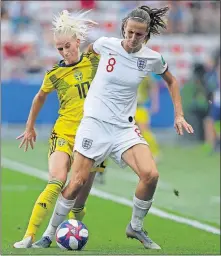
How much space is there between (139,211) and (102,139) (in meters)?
0.83

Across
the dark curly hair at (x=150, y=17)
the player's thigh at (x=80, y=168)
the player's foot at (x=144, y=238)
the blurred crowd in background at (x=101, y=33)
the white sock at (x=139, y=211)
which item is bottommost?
the blurred crowd in background at (x=101, y=33)

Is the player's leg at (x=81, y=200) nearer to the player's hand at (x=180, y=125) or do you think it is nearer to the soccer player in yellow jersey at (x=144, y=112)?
the player's hand at (x=180, y=125)

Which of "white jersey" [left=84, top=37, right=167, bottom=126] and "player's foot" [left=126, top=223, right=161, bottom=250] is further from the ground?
"white jersey" [left=84, top=37, right=167, bottom=126]

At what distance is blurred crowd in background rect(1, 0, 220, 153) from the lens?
26.9 metres

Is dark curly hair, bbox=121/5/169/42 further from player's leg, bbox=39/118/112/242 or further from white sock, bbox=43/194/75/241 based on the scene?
white sock, bbox=43/194/75/241

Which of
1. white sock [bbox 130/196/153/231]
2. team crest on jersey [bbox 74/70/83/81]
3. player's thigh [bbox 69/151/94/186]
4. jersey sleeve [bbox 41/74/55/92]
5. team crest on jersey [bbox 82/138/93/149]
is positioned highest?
team crest on jersey [bbox 74/70/83/81]

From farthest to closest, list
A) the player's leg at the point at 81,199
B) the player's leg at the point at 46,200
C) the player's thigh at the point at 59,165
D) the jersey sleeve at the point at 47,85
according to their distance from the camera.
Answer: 1. the player's leg at the point at 81,199
2. the jersey sleeve at the point at 47,85
3. the player's thigh at the point at 59,165
4. the player's leg at the point at 46,200

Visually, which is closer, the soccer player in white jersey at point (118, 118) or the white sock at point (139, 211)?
the soccer player in white jersey at point (118, 118)

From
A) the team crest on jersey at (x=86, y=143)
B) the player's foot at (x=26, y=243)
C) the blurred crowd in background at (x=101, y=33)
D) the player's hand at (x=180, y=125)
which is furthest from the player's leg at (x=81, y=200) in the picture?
the blurred crowd in background at (x=101, y=33)

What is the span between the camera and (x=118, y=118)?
968 centimetres

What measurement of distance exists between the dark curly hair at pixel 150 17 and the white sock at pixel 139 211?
1.58 meters

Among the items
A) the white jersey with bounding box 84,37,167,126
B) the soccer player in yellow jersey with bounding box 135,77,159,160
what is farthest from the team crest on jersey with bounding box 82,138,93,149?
the soccer player in yellow jersey with bounding box 135,77,159,160

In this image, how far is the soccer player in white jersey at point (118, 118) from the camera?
9.53 m

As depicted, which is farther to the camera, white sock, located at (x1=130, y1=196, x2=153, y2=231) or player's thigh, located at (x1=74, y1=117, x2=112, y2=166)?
white sock, located at (x1=130, y1=196, x2=153, y2=231)
